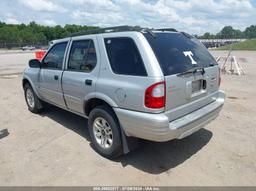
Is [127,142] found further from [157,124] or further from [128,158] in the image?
[157,124]

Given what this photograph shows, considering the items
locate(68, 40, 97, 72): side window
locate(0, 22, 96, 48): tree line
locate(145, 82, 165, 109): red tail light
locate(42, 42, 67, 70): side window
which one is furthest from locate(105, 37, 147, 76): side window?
locate(0, 22, 96, 48): tree line

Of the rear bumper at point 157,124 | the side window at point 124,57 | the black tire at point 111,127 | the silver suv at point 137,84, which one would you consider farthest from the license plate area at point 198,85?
the black tire at point 111,127

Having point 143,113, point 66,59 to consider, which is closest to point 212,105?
point 143,113

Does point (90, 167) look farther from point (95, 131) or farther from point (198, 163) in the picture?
point (198, 163)

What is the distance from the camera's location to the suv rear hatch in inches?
125

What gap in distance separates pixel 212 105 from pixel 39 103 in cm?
409

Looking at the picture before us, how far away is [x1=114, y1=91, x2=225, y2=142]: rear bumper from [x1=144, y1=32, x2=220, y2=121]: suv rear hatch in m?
0.11

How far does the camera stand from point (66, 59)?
4.50 metres

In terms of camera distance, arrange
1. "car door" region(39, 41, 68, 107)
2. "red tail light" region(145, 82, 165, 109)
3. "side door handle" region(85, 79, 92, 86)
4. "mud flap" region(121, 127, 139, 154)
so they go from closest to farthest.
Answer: "red tail light" region(145, 82, 165, 109) < "mud flap" region(121, 127, 139, 154) < "side door handle" region(85, 79, 92, 86) < "car door" region(39, 41, 68, 107)

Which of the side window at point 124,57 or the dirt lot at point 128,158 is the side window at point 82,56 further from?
the dirt lot at point 128,158

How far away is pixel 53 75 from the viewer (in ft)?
15.8

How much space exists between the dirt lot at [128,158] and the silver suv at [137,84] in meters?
0.38

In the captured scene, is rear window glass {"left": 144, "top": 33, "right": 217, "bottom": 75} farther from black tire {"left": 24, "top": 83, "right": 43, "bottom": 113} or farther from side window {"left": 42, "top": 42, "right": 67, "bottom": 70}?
black tire {"left": 24, "top": 83, "right": 43, "bottom": 113}

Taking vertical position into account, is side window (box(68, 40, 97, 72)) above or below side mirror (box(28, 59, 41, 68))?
above
